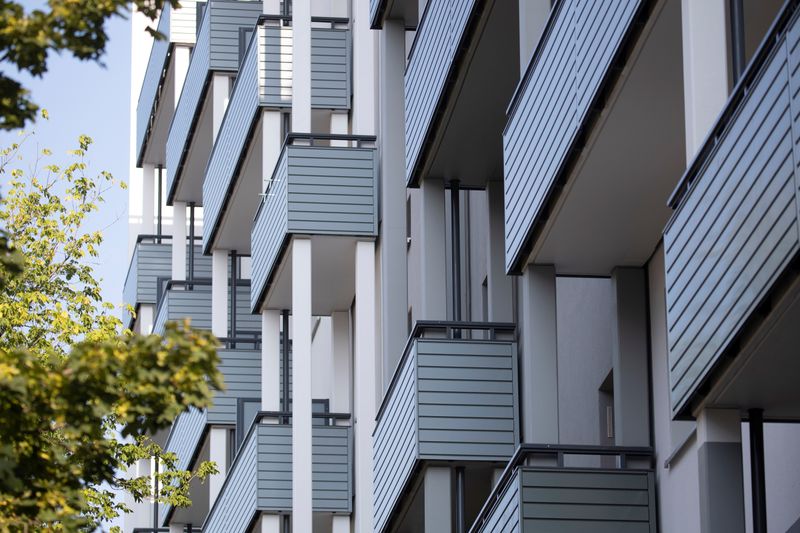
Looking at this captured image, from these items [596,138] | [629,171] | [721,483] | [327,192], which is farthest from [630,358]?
[327,192]

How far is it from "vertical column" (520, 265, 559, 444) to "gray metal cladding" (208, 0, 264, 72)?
53.7 ft

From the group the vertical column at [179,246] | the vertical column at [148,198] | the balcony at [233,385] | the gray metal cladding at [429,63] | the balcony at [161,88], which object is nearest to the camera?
the gray metal cladding at [429,63]

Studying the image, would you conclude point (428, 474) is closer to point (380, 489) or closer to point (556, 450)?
point (380, 489)

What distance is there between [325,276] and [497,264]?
6576 millimetres

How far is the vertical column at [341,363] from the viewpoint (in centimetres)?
2934

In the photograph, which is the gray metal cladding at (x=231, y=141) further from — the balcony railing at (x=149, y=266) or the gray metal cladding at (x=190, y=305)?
the balcony railing at (x=149, y=266)

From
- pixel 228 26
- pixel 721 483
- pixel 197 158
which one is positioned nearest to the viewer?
pixel 721 483

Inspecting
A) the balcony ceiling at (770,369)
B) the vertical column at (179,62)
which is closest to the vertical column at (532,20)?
the balcony ceiling at (770,369)

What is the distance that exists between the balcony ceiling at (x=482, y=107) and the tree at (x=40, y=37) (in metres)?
9.03

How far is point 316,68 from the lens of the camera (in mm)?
26688

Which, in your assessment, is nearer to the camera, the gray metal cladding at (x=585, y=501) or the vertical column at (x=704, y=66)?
the vertical column at (x=704, y=66)

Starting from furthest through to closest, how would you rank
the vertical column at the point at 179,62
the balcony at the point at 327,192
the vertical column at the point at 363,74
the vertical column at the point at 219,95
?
the vertical column at the point at 179,62 → the vertical column at the point at 219,95 → the vertical column at the point at 363,74 → the balcony at the point at 327,192

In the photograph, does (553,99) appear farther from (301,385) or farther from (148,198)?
(148,198)

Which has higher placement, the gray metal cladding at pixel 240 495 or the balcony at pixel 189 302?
the balcony at pixel 189 302
